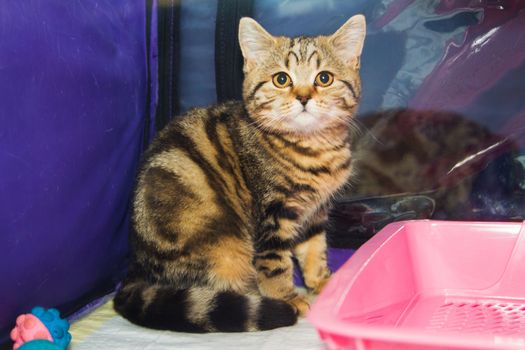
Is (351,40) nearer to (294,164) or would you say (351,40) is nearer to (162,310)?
(294,164)

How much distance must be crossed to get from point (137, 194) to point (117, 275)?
33 centimetres

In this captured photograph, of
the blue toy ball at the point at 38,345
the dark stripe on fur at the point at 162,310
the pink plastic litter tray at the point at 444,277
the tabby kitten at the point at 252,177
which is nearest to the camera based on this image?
the blue toy ball at the point at 38,345

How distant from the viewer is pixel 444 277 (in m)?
1.49

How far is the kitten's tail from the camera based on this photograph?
134 centimetres

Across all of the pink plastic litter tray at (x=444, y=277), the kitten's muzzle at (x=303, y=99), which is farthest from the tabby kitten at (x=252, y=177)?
the pink plastic litter tray at (x=444, y=277)

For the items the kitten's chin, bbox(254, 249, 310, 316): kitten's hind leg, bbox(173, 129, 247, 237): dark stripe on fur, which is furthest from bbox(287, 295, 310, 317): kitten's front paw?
the kitten's chin

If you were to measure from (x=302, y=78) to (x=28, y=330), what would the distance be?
0.87 metres

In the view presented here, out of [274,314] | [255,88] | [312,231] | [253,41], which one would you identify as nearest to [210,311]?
[274,314]

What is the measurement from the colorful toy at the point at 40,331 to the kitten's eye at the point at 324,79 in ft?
2.74

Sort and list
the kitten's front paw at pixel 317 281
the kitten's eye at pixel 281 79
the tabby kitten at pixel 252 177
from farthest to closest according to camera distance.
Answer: the kitten's front paw at pixel 317 281
the kitten's eye at pixel 281 79
the tabby kitten at pixel 252 177

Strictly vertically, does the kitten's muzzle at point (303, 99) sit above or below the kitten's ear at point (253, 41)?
below

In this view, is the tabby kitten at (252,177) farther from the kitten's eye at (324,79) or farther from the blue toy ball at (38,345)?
the blue toy ball at (38,345)

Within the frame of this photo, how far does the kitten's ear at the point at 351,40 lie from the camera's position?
157 cm

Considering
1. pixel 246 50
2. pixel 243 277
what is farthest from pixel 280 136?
pixel 243 277
